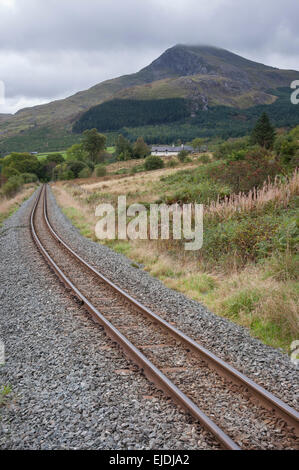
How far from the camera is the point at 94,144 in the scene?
98.5 metres

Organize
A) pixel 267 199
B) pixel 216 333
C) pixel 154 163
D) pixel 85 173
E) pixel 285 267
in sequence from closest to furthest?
pixel 216 333 → pixel 285 267 → pixel 267 199 → pixel 154 163 → pixel 85 173

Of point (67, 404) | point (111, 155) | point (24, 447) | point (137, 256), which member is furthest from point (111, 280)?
point (111, 155)

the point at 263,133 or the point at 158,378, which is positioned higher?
the point at 263,133

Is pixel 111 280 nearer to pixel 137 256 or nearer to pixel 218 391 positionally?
pixel 137 256

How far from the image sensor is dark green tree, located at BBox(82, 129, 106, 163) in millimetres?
96738

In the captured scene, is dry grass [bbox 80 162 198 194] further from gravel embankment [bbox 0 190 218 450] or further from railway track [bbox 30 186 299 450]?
gravel embankment [bbox 0 190 218 450]

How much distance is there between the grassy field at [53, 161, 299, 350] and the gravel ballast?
48 centimetres

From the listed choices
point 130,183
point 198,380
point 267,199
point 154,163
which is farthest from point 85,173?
point 198,380

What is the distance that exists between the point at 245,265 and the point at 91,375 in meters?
5.50

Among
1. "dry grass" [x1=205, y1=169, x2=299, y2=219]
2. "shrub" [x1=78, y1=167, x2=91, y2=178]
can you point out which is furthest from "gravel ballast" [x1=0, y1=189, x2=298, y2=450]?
"shrub" [x1=78, y1=167, x2=91, y2=178]

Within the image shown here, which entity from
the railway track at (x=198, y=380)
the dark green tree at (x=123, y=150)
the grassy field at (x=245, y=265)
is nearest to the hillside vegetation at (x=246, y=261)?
the grassy field at (x=245, y=265)

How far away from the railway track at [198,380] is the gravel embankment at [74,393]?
191 millimetres

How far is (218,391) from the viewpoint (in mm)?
4703

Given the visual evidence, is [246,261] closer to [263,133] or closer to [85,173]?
[263,133]
